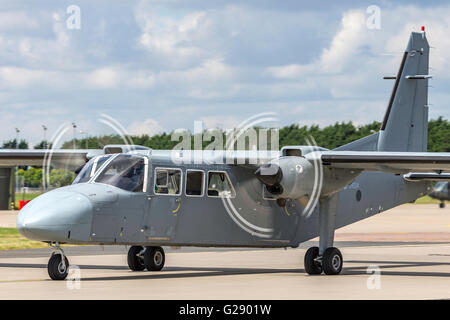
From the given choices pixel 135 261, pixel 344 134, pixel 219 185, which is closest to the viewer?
pixel 219 185

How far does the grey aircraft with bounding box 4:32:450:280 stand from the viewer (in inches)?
691

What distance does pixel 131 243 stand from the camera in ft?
60.7

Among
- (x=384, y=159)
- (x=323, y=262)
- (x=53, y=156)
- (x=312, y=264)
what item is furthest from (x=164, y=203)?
(x=384, y=159)

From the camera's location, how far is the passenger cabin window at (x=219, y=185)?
20031mm

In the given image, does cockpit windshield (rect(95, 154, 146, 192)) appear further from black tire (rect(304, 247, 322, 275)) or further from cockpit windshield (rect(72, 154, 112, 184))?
black tire (rect(304, 247, 322, 275))

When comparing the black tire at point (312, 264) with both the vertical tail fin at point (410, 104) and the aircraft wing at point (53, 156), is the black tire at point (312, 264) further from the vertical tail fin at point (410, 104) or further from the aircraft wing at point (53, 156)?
the aircraft wing at point (53, 156)

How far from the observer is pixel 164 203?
754 inches

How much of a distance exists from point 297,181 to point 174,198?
9.02ft

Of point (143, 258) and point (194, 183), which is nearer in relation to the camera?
point (194, 183)

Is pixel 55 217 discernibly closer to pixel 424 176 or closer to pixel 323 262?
pixel 323 262

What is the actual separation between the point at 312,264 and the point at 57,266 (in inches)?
240

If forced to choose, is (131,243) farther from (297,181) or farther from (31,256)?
(31,256)
